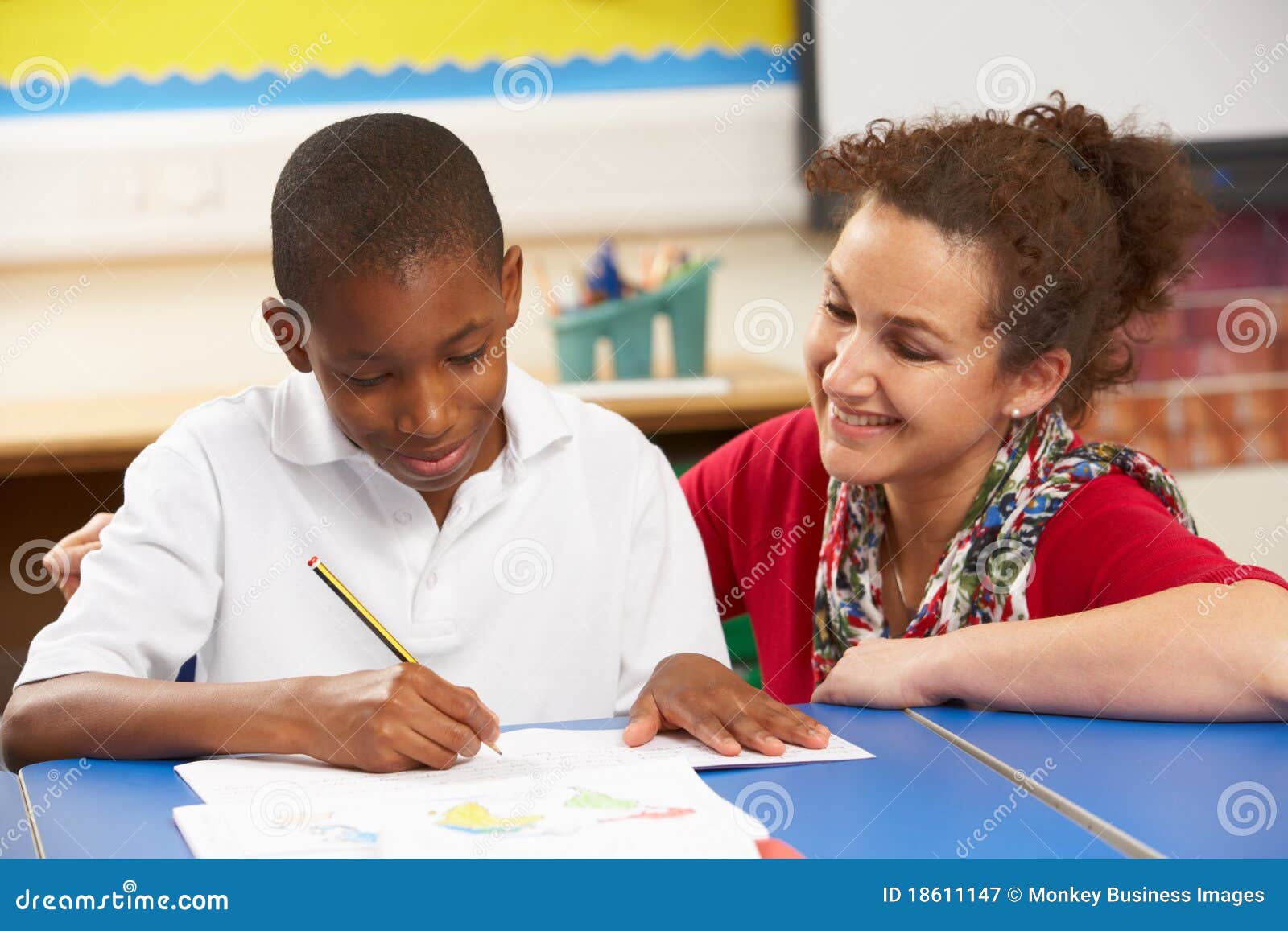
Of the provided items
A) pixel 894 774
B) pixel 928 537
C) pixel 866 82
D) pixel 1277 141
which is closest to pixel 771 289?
pixel 866 82

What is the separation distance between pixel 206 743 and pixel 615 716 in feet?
1.15

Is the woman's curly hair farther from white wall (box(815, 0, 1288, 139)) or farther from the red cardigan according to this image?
white wall (box(815, 0, 1288, 139))

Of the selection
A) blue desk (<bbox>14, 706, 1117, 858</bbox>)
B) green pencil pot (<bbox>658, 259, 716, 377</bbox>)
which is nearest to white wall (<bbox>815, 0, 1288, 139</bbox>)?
green pencil pot (<bbox>658, 259, 716, 377</bbox>)

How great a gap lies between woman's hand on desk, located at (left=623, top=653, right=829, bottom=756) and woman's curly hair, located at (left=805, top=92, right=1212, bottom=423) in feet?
1.67

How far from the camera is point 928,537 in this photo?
1.48m

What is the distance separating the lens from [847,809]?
869 millimetres

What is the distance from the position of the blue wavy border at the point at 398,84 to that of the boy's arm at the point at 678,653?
5.84 feet

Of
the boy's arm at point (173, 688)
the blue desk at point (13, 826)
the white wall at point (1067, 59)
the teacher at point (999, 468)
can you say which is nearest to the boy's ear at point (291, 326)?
the boy's arm at point (173, 688)

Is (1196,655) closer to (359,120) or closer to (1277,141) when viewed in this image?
(359,120)

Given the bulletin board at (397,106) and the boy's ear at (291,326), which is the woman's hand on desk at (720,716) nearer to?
the boy's ear at (291,326)

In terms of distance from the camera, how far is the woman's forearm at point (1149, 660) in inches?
41.2

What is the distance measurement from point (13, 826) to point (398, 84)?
7.47 feet

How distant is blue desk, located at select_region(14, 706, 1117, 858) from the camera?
2.61 feet

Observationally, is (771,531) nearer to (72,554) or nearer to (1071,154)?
(1071,154)
